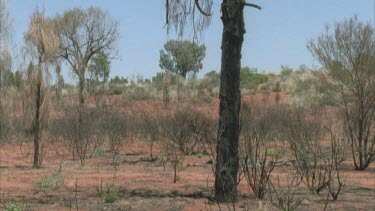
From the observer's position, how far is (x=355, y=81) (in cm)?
1861

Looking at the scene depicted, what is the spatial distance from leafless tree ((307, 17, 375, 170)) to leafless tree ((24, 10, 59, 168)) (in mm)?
9409

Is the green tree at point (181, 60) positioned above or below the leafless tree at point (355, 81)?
above

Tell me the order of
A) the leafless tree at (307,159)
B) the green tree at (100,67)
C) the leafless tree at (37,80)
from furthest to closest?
the green tree at (100,67), the leafless tree at (37,80), the leafless tree at (307,159)

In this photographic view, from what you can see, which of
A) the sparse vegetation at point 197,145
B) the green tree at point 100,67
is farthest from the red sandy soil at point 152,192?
the green tree at point 100,67

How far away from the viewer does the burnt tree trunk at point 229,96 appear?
8797 mm

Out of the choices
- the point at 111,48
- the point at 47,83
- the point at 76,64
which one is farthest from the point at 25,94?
the point at 111,48

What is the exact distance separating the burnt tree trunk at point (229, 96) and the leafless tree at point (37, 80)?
9630 mm

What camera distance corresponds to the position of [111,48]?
4259cm

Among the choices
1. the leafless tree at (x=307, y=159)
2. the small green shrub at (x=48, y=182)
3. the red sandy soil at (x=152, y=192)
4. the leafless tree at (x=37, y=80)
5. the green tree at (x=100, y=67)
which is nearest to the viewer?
the red sandy soil at (x=152, y=192)

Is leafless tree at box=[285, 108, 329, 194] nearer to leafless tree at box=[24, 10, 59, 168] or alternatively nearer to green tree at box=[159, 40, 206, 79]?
leafless tree at box=[24, 10, 59, 168]

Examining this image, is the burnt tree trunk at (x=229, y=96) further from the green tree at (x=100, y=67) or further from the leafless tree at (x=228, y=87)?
the green tree at (x=100, y=67)

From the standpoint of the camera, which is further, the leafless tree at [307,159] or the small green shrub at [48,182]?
the small green shrub at [48,182]

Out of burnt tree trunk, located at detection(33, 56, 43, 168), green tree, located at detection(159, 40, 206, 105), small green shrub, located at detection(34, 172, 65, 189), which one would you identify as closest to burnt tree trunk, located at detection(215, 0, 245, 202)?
small green shrub, located at detection(34, 172, 65, 189)

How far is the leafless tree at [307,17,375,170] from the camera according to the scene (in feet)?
57.8
